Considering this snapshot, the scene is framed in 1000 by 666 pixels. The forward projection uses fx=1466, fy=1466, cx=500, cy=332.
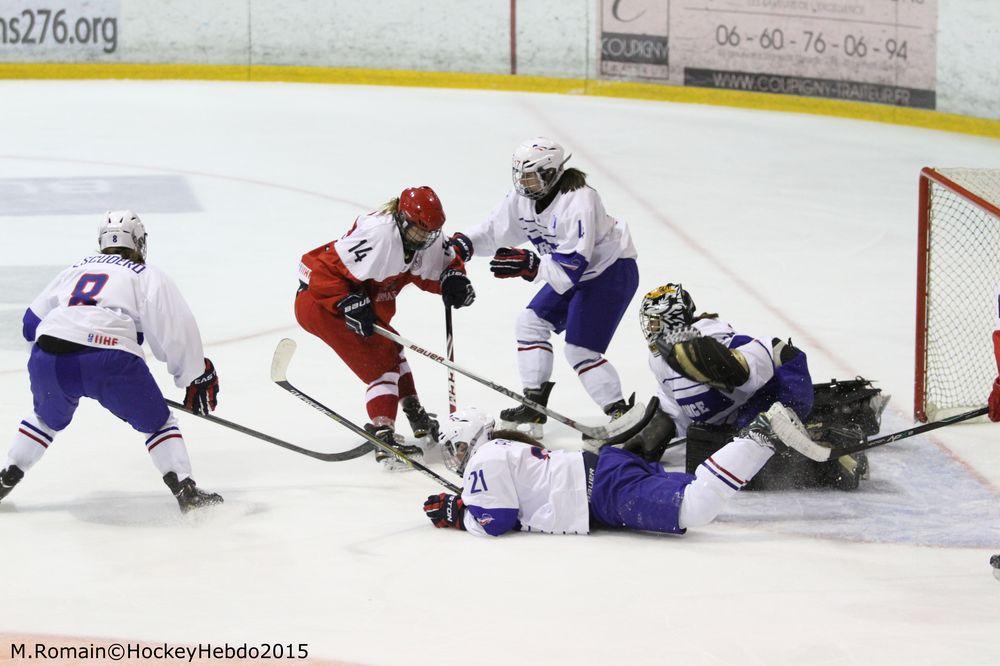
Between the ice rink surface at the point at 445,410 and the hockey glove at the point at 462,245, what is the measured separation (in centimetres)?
59

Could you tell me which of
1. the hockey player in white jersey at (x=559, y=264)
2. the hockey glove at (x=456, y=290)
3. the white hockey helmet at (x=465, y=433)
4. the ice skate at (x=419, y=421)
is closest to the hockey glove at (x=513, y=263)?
the hockey player in white jersey at (x=559, y=264)

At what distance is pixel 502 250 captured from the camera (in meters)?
4.81

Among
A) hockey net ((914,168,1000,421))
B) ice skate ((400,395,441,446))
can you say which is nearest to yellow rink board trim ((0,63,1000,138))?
hockey net ((914,168,1000,421))

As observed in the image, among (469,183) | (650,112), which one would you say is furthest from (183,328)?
(650,112)

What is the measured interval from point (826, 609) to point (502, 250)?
1783 millimetres

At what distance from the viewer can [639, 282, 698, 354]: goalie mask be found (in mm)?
4316

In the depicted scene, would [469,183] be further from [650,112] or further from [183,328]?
[183,328]

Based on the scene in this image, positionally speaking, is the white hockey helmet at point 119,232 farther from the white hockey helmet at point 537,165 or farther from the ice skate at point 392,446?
the white hockey helmet at point 537,165

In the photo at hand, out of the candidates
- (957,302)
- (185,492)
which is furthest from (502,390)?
(957,302)

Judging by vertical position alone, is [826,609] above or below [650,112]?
below

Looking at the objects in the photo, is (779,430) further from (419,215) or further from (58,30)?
(58,30)

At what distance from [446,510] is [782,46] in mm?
7804

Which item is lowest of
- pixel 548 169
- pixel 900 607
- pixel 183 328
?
pixel 900 607

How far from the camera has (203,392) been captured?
4277mm
